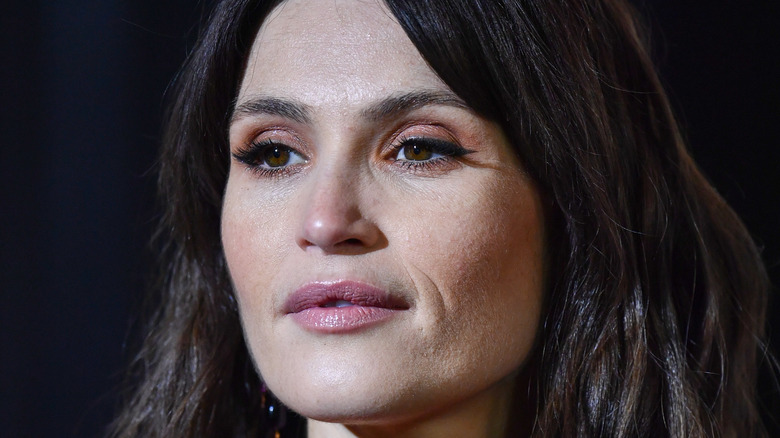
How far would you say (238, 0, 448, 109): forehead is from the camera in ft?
4.43

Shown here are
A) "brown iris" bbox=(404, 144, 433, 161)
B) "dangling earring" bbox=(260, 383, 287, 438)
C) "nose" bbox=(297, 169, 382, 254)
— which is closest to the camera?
"nose" bbox=(297, 169, 382, 254)

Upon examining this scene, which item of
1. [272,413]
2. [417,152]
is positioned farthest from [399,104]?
[272,413]

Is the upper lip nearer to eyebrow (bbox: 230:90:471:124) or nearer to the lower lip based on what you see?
the lower lip

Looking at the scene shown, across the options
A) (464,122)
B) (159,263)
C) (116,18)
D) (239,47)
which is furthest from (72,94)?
(464,122)

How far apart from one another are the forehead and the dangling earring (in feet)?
2.00

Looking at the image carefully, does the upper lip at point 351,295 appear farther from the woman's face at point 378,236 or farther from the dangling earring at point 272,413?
the dangling earring at point 272,413

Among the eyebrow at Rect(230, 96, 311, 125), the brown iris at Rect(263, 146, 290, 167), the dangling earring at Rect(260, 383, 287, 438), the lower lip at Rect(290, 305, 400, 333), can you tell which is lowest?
the dangling earring at Rect(260, 383, 287, 438)

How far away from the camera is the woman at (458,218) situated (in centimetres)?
131

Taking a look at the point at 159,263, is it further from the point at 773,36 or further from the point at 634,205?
the point at 773,36

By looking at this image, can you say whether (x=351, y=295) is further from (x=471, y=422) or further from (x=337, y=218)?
(x=471, y=422)

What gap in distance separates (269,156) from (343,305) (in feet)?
1.02

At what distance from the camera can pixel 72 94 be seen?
79.7 inches

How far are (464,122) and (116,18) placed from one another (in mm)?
992

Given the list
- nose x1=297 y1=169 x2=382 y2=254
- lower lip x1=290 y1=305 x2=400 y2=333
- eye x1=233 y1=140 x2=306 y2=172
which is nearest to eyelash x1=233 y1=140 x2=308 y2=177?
eye x1=233 y1=140 x2=306 y2=172
